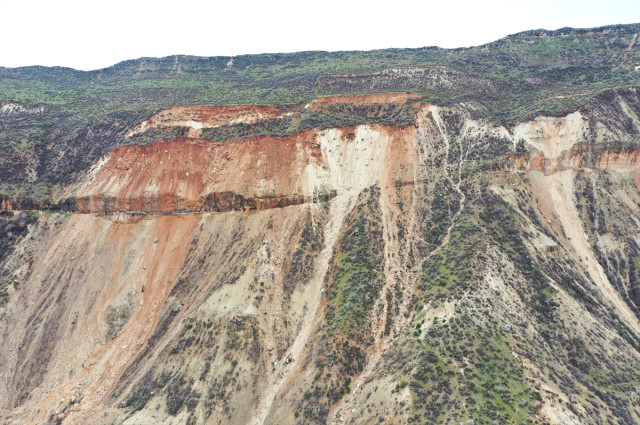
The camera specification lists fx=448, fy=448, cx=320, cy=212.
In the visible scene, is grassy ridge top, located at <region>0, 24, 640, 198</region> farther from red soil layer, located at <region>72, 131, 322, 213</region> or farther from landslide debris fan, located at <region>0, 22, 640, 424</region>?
red soil layer, located at <region>72, 131, 322, 213</region>

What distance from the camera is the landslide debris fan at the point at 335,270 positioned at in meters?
37.6

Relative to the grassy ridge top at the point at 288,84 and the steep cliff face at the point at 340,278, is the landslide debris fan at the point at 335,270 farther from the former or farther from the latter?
the grassy ridge top at the point at 288,84

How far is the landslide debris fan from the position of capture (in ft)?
123

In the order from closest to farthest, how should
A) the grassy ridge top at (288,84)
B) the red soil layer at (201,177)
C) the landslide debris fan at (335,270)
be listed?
the landslide debris fan at (335,270), the red soil layer at (201,177), the grassy ridge top at (288,84)

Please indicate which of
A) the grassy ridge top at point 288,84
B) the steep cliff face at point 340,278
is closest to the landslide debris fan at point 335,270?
the steep cliff face at point 340,278

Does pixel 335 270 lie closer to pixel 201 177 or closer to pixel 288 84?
pixel 201 177

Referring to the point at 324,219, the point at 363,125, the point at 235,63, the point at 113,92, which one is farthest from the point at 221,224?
the point at 235,63

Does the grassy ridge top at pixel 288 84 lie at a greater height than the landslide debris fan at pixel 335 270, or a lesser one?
greater

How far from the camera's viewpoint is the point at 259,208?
186ft

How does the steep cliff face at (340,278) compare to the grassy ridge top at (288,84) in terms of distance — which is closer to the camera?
the steep cliff face at (340,278)

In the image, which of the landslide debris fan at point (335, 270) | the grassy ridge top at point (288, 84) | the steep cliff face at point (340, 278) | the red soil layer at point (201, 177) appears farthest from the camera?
the grassy ridge top at point (288, 84)

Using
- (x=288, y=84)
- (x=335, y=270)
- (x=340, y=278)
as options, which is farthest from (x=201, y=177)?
(x=288, y=84)

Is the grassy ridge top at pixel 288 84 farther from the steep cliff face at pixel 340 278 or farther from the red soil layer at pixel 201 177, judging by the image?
the red soil layer at pixel 201 177

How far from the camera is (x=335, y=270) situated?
4944cm
